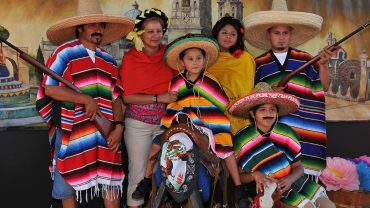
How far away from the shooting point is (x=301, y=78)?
3.80 metres

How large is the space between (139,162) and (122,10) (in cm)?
168

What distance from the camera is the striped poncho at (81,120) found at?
3377 millimetres

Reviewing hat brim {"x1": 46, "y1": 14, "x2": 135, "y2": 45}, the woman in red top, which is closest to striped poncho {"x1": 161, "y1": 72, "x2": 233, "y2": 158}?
the woman in red top

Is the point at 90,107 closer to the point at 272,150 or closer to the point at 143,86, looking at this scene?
the point at 143,86

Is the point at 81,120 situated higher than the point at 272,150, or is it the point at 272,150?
the point at 81,120

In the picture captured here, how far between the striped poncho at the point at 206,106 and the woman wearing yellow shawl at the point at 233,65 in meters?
0.39

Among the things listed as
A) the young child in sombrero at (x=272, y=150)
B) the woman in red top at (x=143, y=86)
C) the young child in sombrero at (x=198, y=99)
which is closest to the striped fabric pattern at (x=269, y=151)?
the young child in sombrero at (x=272, y=150)

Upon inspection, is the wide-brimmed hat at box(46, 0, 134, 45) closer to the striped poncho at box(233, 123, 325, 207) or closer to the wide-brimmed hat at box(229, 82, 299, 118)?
the wide-brimmed hat at box(229, 82, 299, 118)

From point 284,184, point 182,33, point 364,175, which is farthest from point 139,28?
point 364,175

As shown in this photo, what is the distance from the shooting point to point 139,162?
3.89 metres

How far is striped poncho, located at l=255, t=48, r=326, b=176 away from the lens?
3.79m

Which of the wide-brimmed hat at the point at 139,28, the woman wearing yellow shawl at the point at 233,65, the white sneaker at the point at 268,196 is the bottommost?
the white sneaker at the point at 268,196

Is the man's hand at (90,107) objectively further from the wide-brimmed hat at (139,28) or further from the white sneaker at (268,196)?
the white sneaker at (268,196)

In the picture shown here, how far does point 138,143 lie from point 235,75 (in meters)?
1.01
